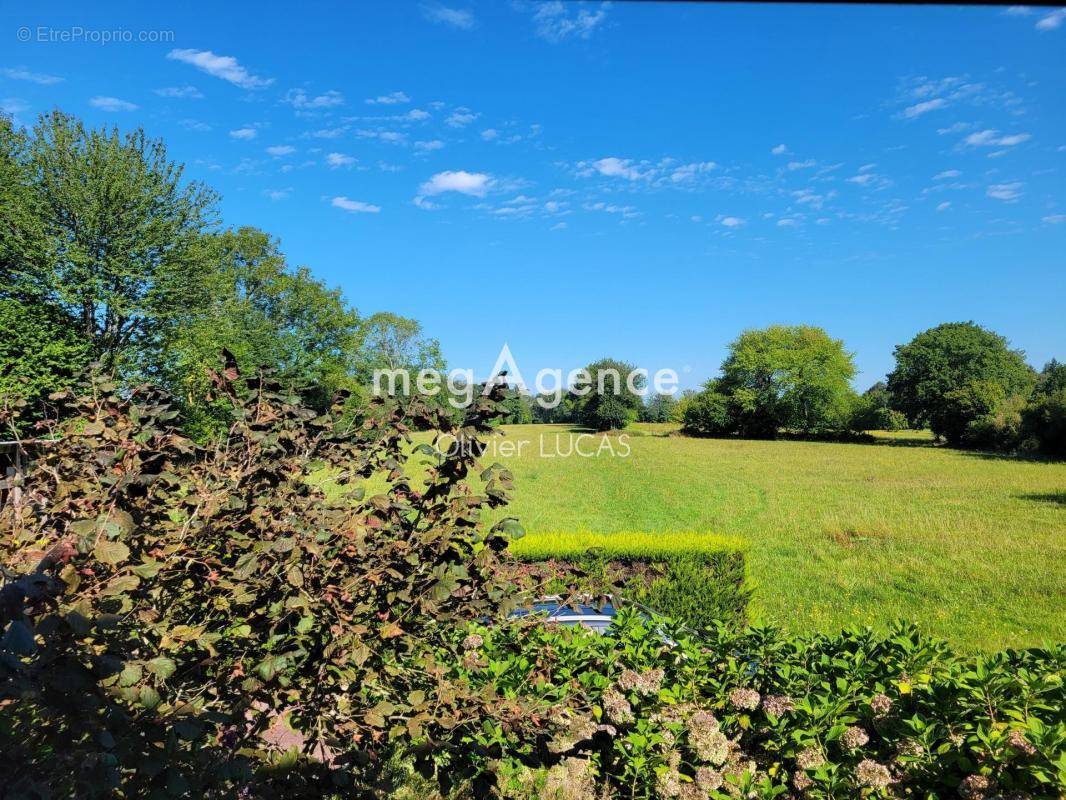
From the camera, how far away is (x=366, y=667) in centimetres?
181

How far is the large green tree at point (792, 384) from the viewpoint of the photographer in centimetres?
5219

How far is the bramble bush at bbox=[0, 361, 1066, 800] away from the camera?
128cm

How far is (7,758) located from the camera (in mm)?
1087

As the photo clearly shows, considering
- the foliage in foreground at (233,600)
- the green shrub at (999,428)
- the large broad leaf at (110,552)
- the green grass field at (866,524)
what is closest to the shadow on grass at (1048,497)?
the green grass field at (866,524)

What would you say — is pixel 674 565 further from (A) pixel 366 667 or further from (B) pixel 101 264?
→ (B) pixel 101 264

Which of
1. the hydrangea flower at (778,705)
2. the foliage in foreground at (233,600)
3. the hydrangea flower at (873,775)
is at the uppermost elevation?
the foliage in foreground at (233,600)

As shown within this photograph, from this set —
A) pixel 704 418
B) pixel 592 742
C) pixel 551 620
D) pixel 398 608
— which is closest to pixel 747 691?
pixel 592 742

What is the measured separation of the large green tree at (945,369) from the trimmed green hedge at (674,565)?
145 ft

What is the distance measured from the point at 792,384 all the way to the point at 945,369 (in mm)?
11673

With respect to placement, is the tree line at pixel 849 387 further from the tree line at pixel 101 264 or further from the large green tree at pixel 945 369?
the tree line at pixel 101 264

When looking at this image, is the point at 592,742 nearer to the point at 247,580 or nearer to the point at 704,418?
the point at 247,580

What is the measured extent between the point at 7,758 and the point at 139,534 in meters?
0.57

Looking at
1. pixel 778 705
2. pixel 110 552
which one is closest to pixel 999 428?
pixel 778 705

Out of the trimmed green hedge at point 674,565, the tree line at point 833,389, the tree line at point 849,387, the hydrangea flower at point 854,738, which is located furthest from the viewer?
the tree line at point 833,389
